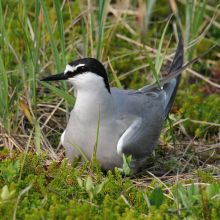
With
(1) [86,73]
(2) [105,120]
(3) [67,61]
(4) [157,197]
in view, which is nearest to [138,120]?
(2) [105,120]

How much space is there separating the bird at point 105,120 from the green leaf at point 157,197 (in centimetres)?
66

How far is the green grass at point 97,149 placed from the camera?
7.73 feet

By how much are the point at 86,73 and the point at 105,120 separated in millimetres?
446

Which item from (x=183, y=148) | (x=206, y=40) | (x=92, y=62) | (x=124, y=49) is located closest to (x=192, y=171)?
(x=183, y=148)

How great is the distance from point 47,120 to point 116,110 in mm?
951

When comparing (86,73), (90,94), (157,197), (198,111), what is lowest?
(198,111)

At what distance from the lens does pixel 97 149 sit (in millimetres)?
3061

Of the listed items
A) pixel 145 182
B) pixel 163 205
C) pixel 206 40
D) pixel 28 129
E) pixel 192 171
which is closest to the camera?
pixel 163 205

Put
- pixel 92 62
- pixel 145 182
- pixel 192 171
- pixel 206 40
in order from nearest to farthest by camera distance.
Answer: pixel 92 62
pixel 145 182
pixel 192 171
pixel 206 40

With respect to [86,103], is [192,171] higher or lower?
lower

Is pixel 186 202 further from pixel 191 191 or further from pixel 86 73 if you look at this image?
pixel 86 73

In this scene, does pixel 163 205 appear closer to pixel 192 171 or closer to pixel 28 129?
pixel 192 171

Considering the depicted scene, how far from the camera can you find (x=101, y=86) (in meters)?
3.01

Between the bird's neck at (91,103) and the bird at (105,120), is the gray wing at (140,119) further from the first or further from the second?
the bird's neck at (91,103)
